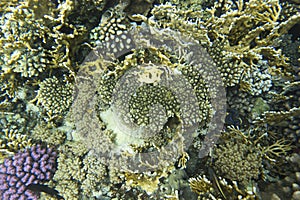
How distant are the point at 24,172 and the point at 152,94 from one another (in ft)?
6.75

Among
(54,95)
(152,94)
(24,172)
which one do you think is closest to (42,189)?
(24,172)

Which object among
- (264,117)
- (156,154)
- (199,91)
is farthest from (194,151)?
(264,117)

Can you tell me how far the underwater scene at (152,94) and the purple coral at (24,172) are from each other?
0.5 inches

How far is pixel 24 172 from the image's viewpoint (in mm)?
3027

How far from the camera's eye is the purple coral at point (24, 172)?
9.76 feet

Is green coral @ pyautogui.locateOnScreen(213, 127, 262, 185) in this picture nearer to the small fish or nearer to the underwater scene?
the underwater scene

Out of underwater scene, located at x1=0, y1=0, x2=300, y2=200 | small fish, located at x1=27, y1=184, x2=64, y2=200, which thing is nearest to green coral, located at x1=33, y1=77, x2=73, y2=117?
underwater scene, located at x1=0, y1=0, x2=300, y2=200

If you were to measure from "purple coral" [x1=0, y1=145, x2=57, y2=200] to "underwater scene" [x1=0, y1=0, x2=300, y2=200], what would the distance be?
1 cm

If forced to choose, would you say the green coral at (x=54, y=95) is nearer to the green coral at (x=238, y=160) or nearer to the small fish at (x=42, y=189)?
the small fish at (x=42, y=189)

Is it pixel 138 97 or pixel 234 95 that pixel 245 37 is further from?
pixel 138 97

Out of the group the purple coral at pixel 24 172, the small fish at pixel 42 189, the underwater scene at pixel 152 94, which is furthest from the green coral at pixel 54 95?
the small fish at pixel 42 189

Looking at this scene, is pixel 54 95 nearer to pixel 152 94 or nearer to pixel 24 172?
pixel 24 172

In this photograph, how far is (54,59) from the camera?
116 inches

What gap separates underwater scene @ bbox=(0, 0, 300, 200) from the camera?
2.75m
